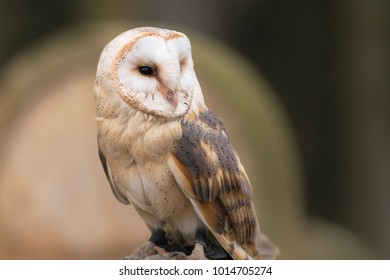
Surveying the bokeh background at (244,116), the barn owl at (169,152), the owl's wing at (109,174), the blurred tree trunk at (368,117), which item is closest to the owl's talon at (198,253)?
the barn owl at (169,152)

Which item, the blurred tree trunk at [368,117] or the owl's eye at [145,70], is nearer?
the owl's eye at [145,70]

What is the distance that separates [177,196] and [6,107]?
80.2 inches

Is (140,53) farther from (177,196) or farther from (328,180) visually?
(328,180)

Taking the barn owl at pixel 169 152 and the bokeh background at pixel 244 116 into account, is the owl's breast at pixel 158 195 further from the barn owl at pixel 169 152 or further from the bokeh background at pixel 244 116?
the bokeh background at pixel 244 116

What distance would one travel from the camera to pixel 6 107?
3.63m

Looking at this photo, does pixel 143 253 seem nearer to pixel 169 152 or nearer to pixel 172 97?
pixel 169 152

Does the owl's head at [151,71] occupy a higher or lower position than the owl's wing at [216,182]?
higher

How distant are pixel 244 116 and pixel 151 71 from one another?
1.67 metres

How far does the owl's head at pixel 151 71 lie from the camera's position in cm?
150

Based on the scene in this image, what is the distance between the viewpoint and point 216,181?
1655 millimetres

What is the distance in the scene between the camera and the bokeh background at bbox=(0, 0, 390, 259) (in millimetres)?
3324

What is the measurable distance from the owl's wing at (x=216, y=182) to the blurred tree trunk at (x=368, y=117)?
9.80 ft

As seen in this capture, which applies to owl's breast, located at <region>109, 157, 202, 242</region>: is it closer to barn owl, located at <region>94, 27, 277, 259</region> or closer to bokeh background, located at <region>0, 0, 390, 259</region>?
barn owl, located at <region>94, 27, 277, 259</region>
